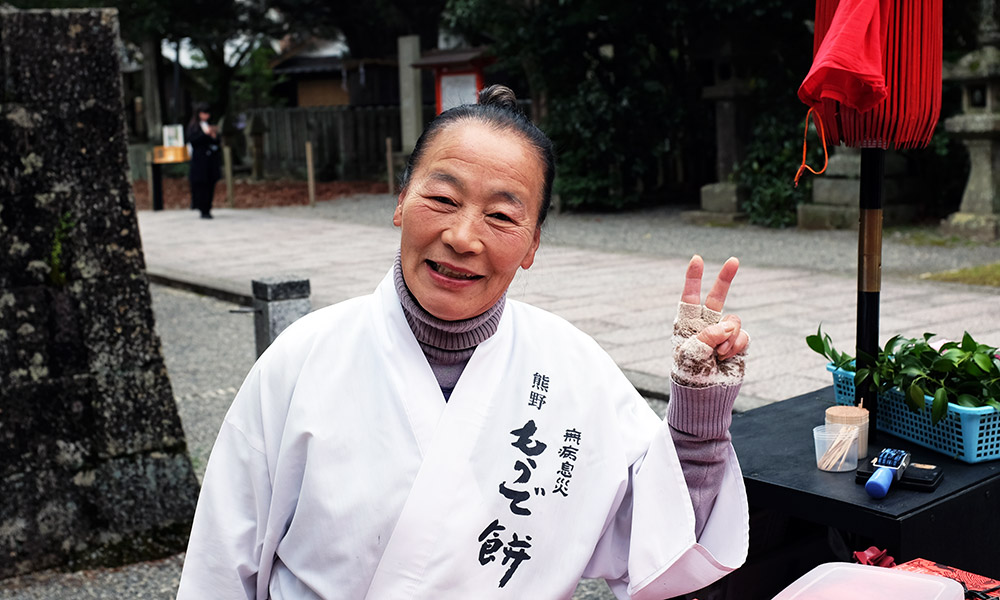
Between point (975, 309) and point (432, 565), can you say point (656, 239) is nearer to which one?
point (975, 309)

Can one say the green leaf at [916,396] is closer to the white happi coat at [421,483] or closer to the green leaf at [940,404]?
the green leaf at [940,404]

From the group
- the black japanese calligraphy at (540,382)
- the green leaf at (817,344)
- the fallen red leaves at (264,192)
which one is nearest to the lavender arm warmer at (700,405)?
the black japanese calligraphy at (540,382)

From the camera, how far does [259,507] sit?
1867mm

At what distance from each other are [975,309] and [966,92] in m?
4.32

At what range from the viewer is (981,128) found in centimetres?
1038

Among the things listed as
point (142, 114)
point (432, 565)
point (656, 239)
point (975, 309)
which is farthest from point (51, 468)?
point (142, 114)

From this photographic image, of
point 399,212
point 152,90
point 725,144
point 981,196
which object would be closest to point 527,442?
point 399,212

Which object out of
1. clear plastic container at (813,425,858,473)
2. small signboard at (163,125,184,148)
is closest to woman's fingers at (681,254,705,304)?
clear plastic container at (813,425,858,473)

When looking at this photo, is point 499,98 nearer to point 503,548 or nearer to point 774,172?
point 503,548

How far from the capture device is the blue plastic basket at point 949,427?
253 cm

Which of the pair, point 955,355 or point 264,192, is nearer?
point 955,355

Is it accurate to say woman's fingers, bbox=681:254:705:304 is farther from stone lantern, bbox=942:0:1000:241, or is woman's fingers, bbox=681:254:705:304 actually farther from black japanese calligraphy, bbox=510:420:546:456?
stone lantern, bbox=942:0:1000:241

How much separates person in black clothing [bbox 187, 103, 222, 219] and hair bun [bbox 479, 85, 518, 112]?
14.8 metres

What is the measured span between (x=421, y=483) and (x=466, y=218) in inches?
18.1
